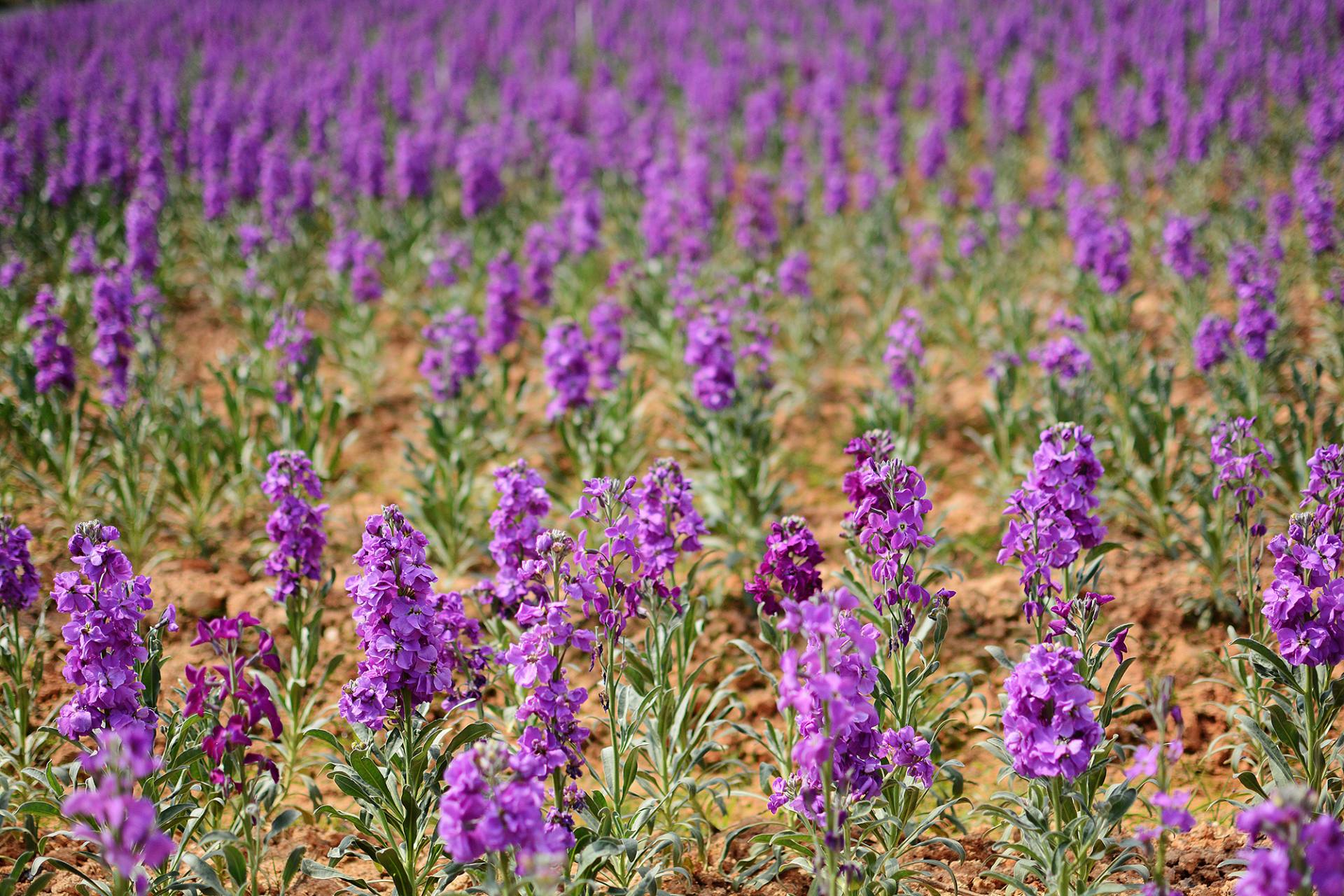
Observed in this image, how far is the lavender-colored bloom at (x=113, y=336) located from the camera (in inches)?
217

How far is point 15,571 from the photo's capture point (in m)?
3.48

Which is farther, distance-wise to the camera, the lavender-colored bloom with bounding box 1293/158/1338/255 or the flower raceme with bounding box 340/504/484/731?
the lavender-colored bloom with bounding box 1293/158/1338/255

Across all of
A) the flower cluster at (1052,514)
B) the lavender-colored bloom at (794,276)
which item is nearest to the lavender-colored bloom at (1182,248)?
the lavender-colored bloom at (794,276)

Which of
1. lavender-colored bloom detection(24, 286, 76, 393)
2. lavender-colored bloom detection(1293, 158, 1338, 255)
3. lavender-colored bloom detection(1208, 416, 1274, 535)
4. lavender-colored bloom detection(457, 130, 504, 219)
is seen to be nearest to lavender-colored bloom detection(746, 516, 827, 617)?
lavender-colored bloom detection(1208, 416, 1274, 535)

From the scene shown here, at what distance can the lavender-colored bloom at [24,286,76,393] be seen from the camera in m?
5.41

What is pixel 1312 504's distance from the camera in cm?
345

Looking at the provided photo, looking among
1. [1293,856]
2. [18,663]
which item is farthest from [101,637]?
[1293,856]

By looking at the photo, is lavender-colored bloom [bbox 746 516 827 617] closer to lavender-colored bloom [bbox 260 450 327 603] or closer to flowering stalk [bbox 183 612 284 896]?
flowering stalk [bbox 183 612 284 896]

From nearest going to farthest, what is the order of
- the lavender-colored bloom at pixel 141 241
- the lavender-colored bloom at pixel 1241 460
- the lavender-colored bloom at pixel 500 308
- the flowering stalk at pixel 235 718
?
1. the flowering stalk at pixel 235 718
2. the lavender-colored bloom at pixel 1241 460
3. the lavender-colored bloom at pixel 500 308
4. the lavender-colored bloom at pixel 141 241

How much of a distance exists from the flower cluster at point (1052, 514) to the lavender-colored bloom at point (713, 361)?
7.00 ft

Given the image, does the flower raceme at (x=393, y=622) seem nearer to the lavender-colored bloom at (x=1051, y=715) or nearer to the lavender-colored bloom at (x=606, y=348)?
the lavender-colored bloom at (x=1051, y=715)

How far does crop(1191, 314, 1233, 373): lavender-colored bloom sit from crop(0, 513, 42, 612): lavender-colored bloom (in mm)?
5594

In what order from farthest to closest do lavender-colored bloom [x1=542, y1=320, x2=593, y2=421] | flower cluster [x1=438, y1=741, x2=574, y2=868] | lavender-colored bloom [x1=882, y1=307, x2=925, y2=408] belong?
1. lavender-colored bloom [x1=882, y1=307, x2=925, y2=408]
2. lavender-colored bloom [x1=542, y1=320, x2=593, y2=421]
3. flower cluster [x1=438, y1=741, x2=574, y2=868]

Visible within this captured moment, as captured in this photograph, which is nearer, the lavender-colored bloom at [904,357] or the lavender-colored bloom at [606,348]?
the lavender-colored bloom at [904,357]
